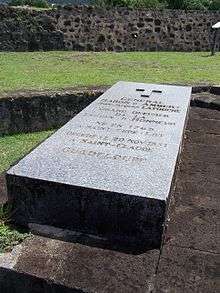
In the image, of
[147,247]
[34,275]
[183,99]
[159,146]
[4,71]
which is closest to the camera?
[34,275]

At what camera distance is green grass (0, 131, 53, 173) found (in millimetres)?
5363

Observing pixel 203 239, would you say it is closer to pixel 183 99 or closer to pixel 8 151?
pixel 183 99

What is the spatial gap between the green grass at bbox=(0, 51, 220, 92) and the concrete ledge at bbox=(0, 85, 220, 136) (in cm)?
87

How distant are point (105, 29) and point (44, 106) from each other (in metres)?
9.12

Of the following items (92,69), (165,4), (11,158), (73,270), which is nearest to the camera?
(73,270)

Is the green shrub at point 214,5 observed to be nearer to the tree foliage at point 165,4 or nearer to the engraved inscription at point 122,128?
the tree foliage at point 165,4

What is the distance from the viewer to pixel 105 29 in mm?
14828

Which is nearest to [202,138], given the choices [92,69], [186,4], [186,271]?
Result: [186,271]

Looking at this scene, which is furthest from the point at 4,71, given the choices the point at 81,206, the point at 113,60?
the point at 81,206

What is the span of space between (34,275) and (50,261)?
0.12 m

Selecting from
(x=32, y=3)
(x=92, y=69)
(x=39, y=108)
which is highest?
(x=32, y=3)

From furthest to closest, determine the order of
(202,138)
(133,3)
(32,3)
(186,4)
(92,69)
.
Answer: (186,4) < (32,3) < (133,3) < (92,69) < (202,138)

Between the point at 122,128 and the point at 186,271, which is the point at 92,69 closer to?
the point at 122,128

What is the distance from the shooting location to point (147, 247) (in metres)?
2.32
